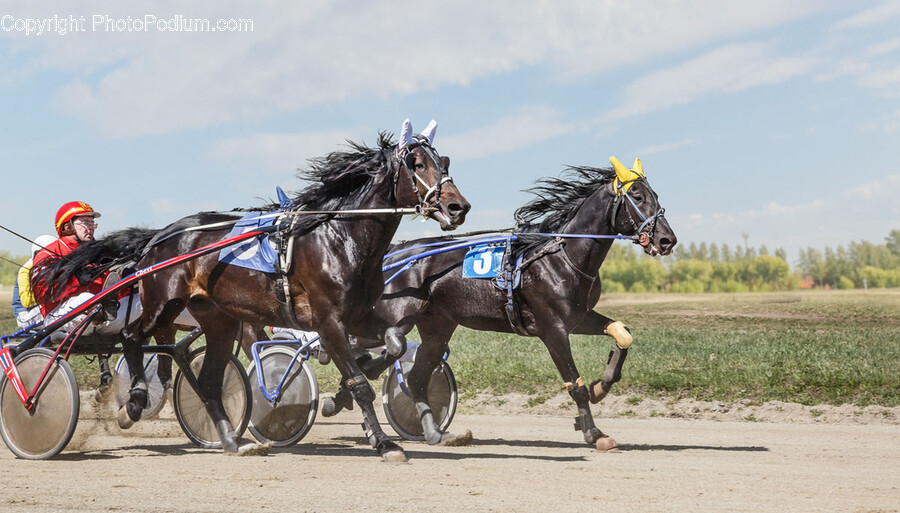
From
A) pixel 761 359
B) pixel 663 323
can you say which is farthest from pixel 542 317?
pixel 663 323

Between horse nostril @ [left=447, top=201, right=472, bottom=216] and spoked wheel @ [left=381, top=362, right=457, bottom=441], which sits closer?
horse nostril @ [left=447, top=201, right=472, bottom=216]

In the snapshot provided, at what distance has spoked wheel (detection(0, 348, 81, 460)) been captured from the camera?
23.9 ft

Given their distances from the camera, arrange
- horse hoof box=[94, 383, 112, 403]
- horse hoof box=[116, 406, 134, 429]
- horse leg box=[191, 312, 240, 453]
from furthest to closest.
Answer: horse hoof box=[94, 383, 112, 403]
horse hoof box=[116, 406, 134, 429]
horse leg box=[191, 312, 240, 453]

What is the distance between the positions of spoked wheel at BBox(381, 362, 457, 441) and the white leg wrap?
1.60m

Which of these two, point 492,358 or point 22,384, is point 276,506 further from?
point 492,358

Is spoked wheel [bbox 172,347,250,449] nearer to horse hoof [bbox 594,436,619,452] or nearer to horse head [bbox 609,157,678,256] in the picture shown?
horse hoof [bbox 594,436,619,452]

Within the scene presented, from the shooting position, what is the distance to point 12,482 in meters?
6.22

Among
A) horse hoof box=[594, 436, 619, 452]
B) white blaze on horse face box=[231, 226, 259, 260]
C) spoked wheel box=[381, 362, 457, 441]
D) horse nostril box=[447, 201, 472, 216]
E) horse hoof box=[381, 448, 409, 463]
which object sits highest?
horse nostril box=[447, 201, 472, 216]

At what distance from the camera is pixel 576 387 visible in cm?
793

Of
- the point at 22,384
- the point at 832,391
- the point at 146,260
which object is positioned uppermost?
the point at 146,260

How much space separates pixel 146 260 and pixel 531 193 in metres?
3.61

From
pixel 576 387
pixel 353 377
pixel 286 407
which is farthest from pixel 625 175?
pixel 286 407

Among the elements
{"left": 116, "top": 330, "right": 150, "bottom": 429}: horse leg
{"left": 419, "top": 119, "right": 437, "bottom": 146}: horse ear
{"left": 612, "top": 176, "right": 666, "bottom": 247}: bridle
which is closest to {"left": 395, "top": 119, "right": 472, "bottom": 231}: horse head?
{"left": 419, "top": 119, "right": 437, "bottom": 146}: horse ear

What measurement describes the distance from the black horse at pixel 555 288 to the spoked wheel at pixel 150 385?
5.82 feet
